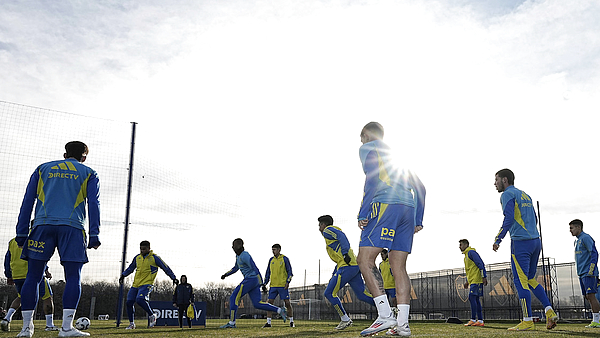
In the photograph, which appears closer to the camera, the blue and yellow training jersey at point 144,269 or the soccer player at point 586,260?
the soccer player at point 586,260

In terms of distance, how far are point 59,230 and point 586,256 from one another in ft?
34.0

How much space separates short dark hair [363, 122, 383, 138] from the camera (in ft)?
17.4

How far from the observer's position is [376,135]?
17.4 ft

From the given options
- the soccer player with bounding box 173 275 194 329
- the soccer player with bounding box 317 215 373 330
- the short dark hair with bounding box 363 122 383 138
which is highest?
the short dark hair with bounding box 363 122 383 138

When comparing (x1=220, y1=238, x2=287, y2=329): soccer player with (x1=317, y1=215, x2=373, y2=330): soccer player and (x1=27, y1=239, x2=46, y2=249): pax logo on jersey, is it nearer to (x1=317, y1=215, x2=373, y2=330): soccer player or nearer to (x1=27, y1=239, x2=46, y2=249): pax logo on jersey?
(x1=317, y1=215, x2=373, y2=330): soccer player

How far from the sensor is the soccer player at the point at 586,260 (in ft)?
34.5

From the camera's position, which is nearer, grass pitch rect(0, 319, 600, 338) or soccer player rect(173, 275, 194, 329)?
grass pitch rect(0, 319, 600, 338)

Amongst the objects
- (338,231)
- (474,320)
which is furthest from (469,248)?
(338,231)

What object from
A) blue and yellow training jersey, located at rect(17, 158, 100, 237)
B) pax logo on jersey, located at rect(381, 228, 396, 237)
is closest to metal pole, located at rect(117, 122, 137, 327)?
blue and yellow training jersey, located at rect(17, 158, 100, 237)

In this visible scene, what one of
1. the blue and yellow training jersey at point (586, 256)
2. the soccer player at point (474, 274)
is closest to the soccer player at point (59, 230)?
the soccer player at point (474, 274)

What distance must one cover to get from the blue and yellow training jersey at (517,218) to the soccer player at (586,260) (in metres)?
3.83

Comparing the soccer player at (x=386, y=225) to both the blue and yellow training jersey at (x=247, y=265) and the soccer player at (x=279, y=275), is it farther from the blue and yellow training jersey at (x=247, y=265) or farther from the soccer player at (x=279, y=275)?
the soccer player at (x=279, y=275)

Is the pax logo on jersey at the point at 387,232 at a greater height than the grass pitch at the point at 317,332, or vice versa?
the pax logo on jersey at the point at 387,232

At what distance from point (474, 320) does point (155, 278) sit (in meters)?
7.67
